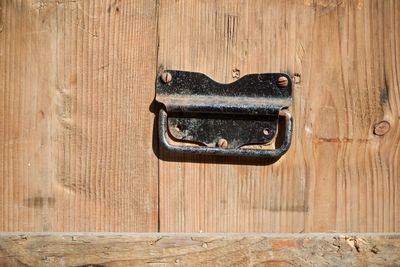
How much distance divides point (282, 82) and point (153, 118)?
0.86 ft

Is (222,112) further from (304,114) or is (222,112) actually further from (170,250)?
(170,250)

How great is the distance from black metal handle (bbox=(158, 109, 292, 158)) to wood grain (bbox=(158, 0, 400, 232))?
0.03 metres

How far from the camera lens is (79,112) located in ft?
3.50

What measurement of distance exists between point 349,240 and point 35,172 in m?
0.63

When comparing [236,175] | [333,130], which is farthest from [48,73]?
[333,130]

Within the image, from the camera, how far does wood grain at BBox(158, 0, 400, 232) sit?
1.06m

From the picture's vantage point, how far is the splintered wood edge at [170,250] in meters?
1.02

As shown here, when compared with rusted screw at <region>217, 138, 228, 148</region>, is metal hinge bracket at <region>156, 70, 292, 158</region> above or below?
above

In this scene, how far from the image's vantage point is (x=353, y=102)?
108 cm

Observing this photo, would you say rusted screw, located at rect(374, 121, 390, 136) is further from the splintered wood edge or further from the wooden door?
the splintered wood edge

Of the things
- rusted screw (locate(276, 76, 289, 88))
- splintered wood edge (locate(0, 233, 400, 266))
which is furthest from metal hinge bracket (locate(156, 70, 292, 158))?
splintered wood edge (locate(0, 233, 400, 266))

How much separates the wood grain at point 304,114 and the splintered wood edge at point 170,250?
53 mm

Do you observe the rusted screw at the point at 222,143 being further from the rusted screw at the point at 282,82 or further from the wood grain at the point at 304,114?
the rusted screw at the point at 282,82

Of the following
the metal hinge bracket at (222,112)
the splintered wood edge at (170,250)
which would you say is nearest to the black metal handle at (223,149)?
the metal hinge bracket at (222,112)
